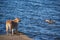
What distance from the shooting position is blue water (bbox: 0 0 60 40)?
185 centimetres

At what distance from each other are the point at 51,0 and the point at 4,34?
58 cm

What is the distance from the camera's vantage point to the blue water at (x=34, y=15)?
185cm

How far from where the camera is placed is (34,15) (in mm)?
1916

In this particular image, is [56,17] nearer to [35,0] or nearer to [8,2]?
[35,0]

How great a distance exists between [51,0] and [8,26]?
50cm

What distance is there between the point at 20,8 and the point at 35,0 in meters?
0.17

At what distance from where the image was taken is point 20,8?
1.93 metres

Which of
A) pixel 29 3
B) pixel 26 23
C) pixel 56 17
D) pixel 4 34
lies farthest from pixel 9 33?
pixel 56 17

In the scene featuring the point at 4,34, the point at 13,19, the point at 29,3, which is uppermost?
the point at 29,3

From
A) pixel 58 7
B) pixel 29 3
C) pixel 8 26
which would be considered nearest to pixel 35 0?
pixel 29 3

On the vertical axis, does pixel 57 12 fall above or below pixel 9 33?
above

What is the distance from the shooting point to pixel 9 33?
187 cm

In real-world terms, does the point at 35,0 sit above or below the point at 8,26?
above

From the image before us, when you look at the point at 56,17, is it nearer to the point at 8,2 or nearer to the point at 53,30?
the point at 53,30
